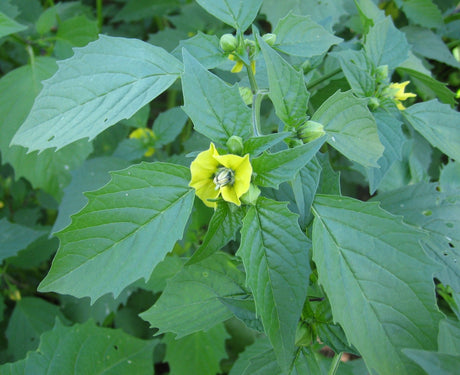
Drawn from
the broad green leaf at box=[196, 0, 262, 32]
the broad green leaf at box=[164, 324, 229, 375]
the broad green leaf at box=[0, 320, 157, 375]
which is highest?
the broad green leaf at box=[196, 0, 262, 32]

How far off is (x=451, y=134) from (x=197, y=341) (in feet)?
3.79

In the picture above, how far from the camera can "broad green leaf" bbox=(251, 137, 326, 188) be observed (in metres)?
0.76

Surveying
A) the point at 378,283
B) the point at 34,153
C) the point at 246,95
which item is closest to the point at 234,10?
the point at 246,95

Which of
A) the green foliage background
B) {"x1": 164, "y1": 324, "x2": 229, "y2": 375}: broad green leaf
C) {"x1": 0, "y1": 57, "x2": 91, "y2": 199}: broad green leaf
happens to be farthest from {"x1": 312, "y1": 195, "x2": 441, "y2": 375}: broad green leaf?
{"x1": 0, "y1": 57, "x2": 91, "y2": 199}: broad green leaf

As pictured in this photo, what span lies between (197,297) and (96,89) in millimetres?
605

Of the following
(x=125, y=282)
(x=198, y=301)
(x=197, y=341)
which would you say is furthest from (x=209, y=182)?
(x=197, y=341)

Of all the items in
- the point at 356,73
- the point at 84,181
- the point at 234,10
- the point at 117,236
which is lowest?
the point at 84,181

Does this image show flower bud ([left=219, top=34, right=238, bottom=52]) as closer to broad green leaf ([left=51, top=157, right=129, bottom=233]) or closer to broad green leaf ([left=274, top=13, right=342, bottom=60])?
broad green leaf ([left=274, top=13, right=342, bottom=60])

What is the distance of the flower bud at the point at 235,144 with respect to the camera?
0.83 meters

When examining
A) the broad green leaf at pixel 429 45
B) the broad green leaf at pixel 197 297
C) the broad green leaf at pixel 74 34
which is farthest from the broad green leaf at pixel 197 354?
the broad green leaf at pixel 429 45

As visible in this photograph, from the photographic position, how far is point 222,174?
0.81m

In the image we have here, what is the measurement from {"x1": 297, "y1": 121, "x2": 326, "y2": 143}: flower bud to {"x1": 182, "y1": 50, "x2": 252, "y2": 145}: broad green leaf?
13 cm

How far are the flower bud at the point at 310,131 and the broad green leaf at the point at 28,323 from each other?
1458 millimetres

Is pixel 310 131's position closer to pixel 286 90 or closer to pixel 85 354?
pixel 286 90
